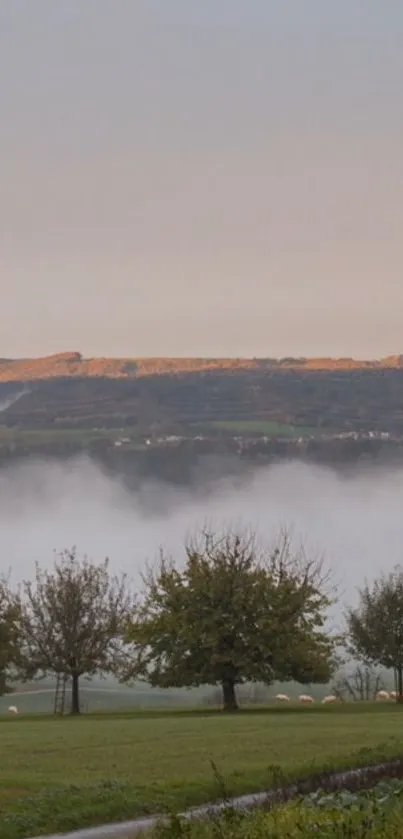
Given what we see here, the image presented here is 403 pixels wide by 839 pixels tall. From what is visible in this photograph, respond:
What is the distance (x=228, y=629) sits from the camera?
214 ft

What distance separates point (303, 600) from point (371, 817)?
181 ft

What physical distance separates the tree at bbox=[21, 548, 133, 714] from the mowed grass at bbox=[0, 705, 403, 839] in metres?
22.5

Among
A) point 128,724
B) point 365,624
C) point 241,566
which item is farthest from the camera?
point 365,624

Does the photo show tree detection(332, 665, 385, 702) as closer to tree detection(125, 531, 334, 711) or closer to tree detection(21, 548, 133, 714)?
tree detection(21, 548, 133, 714)

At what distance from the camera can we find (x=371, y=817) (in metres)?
13.4

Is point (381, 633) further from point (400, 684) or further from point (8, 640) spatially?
point (8, 640)

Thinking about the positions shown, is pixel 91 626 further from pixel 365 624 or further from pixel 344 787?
pixel 344 787

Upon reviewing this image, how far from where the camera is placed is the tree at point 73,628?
2837 inches

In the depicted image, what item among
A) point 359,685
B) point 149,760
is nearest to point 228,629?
point 149,760

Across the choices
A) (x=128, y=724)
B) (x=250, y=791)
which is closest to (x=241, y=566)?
(x=128, y=724)

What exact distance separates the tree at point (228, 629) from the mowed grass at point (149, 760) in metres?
15.3

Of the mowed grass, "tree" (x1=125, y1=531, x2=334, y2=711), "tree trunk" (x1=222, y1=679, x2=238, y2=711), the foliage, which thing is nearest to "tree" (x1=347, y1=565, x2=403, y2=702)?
"tree" (x1=125, y1=531, x2=334, y2=711)

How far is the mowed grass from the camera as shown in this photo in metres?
23.5

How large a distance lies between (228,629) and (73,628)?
1192 cm
